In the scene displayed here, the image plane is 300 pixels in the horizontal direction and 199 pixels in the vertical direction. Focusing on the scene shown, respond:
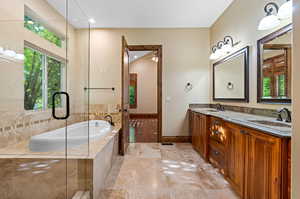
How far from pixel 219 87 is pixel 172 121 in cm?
139

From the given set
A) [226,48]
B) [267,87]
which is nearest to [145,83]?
[226,48]

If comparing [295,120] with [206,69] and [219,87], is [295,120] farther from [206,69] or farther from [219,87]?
[206,69]

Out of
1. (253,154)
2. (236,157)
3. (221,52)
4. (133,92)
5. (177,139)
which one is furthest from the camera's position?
(133,92)

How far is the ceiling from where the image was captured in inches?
119

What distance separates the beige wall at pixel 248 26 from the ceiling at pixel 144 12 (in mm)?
286

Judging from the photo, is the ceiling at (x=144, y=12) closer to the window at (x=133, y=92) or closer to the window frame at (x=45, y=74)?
the window frame at (x=45, y=74)

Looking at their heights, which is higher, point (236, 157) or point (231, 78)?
point (231, 78)

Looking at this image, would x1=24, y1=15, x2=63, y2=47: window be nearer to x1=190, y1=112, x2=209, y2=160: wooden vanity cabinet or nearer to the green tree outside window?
x1=190, y1=112, x2=209, y2=160: wooden vanity cabinet

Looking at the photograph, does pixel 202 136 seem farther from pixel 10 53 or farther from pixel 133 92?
pixel 133 92

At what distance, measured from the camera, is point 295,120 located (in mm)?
700

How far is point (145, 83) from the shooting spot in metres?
8.53

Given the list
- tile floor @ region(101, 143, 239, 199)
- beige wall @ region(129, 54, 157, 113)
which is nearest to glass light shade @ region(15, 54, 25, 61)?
tile floor @ region(101, 143, 239, 199)

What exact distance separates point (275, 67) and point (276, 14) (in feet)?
2.05

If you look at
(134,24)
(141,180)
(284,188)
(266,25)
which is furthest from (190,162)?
(134,24)
